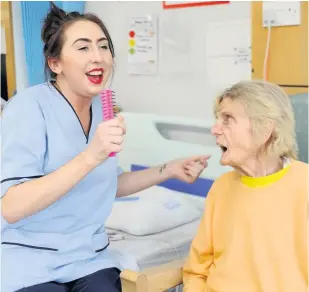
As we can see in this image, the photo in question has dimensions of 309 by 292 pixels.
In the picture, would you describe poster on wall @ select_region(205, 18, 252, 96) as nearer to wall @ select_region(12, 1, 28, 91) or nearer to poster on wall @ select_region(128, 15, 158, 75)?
poster on wall @ select_region(128, 15, 158, 75)

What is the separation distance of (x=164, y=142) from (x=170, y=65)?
1.36 feet

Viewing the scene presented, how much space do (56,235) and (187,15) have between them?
4.59ft

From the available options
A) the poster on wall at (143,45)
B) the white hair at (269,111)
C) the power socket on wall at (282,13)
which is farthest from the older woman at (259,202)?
the poster on wall at (143,45)

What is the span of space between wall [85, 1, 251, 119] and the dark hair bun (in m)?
0.99

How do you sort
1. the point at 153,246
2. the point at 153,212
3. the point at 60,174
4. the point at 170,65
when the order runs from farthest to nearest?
1. the point at 170,65
2. the point at 153,212
3. the point at 153,246
4. the point at 60,174

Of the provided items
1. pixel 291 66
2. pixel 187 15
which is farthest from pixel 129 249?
pixel 187 15

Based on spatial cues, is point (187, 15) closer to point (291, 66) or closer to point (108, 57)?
point (291, 66)

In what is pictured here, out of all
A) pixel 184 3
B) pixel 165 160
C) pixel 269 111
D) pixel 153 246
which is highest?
pixel 184 3

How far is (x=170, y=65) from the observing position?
256 centimetres

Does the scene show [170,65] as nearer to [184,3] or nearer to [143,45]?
[143,45]

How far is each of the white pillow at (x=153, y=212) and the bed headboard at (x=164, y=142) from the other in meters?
0.19

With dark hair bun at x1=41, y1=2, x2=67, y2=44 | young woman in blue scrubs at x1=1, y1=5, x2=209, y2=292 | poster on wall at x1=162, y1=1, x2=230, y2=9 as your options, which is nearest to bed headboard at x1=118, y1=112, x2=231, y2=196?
poster on wall at x1=162, y1=1, x2=230, y2=9

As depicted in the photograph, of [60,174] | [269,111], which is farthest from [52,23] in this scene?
[269,111]

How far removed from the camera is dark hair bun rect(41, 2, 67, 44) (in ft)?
4.80
